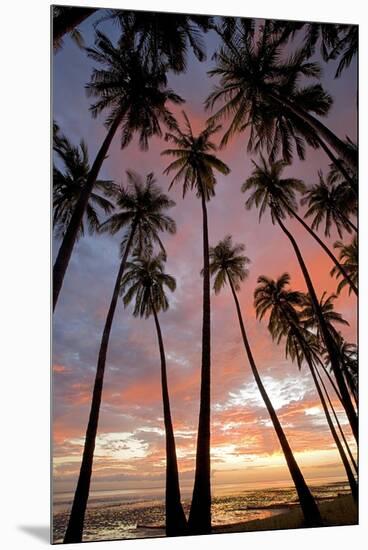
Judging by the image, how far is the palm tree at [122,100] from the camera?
728 centimetres

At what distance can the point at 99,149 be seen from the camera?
7.39m

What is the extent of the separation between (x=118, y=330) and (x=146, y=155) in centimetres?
128

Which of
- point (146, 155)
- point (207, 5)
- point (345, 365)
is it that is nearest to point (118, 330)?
point (146, 155)

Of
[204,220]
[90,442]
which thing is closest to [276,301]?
[204,220]

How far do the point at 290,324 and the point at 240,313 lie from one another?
0.42 meters

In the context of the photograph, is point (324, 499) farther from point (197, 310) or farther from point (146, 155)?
point (146, 155)

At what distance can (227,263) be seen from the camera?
7613 millimetres

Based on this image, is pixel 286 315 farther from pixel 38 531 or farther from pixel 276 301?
pixel 38 531

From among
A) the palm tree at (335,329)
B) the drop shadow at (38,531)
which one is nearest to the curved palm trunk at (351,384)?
the palm tree at (335,329)

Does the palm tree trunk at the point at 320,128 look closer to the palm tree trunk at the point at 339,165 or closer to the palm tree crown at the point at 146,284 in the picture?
the palm tree trunk at the point at 339,165

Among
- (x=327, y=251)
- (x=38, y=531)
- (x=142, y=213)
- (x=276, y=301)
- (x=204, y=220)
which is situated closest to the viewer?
(x=38, y=531)

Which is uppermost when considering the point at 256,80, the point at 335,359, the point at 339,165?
the point at 256,80

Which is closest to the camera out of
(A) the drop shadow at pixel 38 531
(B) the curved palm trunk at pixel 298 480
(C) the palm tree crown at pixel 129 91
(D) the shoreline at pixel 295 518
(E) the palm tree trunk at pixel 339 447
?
(A) the drop shadow at pixel 38 531

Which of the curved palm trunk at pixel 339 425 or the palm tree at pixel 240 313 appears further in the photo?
the curved palm trunk at pixel 339 425
